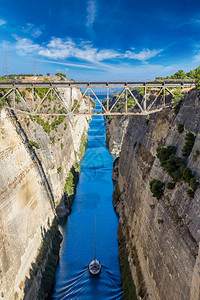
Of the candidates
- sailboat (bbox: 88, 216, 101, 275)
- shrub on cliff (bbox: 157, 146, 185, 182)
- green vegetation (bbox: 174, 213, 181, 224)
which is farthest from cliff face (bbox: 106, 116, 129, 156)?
green vegetation (bbox: 174, 213, 181, 224)

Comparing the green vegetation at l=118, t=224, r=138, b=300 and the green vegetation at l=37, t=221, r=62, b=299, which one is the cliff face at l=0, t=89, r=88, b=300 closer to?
the green vegetation at l=37, t=221, r=62, b=299

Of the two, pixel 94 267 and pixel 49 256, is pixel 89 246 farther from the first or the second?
pixel 49 256

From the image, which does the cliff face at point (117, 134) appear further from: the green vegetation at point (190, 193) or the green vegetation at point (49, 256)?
the green vegetation at point (190, 193)

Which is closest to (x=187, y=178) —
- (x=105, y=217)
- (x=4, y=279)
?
(x=4, y=279)

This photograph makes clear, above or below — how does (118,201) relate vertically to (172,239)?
below

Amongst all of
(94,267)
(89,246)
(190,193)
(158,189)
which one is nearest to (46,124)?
(89,246)

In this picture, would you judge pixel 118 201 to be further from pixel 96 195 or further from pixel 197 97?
pixel 197 97
